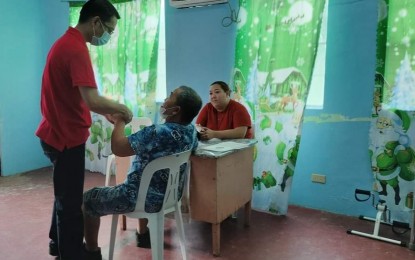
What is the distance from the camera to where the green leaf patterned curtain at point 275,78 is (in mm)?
2795

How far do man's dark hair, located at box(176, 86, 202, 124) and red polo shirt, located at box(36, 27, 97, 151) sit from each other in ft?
1.42

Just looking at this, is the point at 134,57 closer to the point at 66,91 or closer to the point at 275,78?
the point at 275,78

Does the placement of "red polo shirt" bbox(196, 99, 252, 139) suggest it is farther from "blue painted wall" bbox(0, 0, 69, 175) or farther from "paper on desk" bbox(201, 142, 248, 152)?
"blue painted wall" bbox(0, 0, 69, 175)

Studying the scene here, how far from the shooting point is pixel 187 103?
1.78m

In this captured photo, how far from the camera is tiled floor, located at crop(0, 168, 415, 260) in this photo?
2254 mm

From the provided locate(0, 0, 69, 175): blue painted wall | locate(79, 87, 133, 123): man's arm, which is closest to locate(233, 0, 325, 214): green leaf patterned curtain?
locate(79, 87, 133, 123): man's arm

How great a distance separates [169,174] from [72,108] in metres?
0.59

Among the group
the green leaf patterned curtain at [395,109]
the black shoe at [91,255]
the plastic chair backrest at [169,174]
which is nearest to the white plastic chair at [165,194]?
the plastic chair backrest at [169,174]

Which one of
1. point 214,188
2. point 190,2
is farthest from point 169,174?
point 190,2

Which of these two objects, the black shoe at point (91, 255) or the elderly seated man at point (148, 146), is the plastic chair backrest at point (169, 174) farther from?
the black shoe at point (91, 255)

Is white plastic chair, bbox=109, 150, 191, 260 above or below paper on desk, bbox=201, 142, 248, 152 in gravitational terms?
below

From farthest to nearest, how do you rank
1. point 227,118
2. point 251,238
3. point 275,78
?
1. point 275,78
2. point 227,118
3. point 251,238

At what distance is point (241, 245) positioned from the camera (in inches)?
94.0

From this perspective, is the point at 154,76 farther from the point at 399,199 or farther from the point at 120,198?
the point at 399,199
